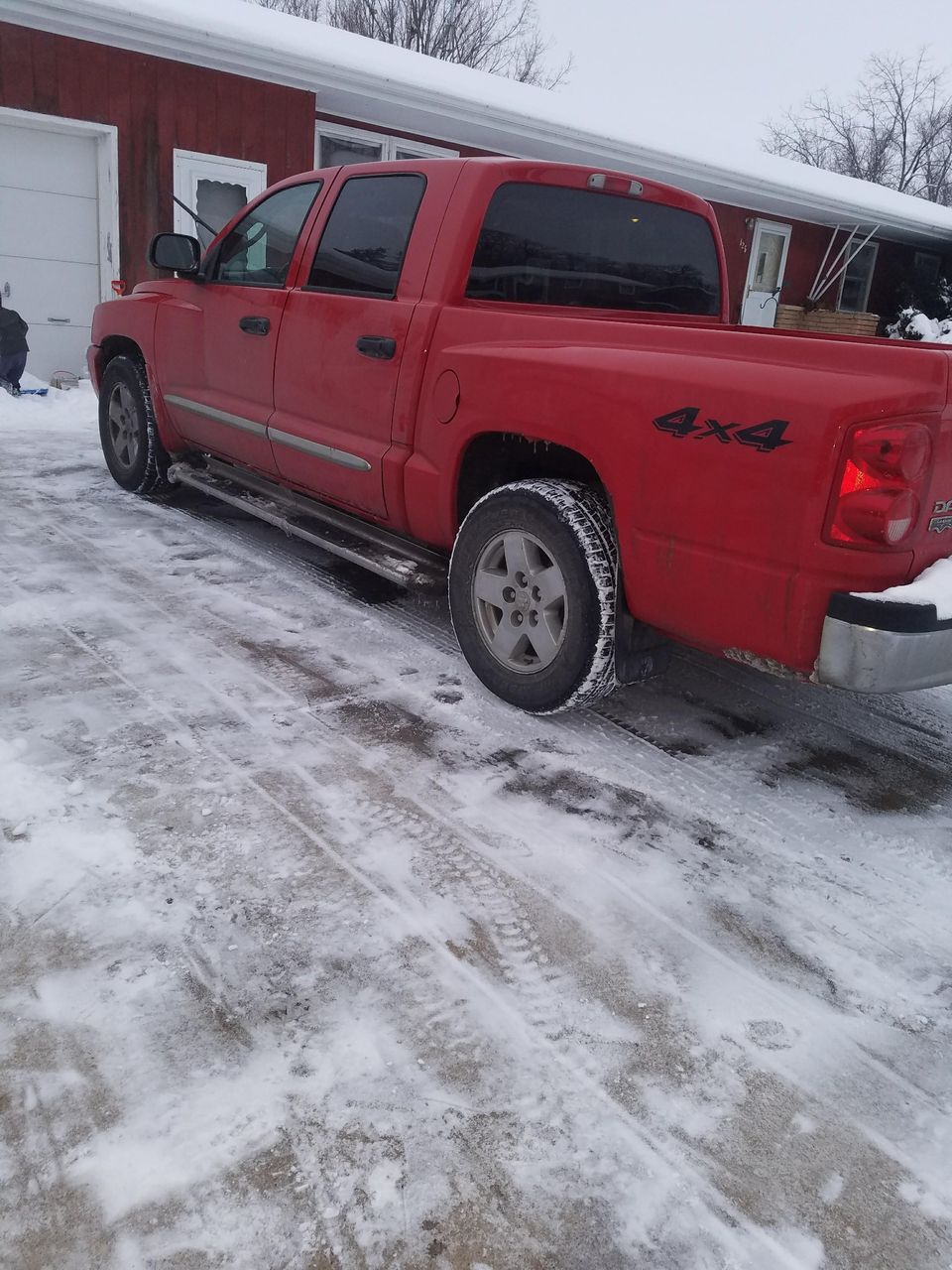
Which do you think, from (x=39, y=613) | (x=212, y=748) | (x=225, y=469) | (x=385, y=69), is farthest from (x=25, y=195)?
(x=212, y=748)

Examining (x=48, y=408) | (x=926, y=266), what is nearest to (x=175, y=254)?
(x=48, y=408)

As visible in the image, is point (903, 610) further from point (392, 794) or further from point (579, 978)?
point (392, 794)

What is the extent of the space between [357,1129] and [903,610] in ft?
5.80

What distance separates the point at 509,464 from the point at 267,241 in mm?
2096

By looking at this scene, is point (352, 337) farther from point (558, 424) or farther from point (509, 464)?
point (558, 424)

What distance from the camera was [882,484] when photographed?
93.1 inches

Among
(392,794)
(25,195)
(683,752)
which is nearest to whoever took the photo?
(392,794)

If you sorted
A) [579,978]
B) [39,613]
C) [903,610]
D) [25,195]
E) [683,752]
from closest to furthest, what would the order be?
[579,978], [903,610], [683,752], [39,613], [25,195]

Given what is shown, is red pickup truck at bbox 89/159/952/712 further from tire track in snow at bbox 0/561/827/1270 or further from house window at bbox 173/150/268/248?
house window at bbox 173/150/268/248

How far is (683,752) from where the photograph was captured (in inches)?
129

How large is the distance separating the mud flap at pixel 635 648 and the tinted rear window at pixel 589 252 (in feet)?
4.69

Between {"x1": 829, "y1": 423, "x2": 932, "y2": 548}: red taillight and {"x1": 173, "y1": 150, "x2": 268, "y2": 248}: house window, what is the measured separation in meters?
10.3

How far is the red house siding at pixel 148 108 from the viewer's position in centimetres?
971

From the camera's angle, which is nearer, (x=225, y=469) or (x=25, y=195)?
(x=225, y=469)
